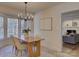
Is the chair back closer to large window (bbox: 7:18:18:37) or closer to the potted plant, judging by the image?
large window (bbox: 7:18:18:37)

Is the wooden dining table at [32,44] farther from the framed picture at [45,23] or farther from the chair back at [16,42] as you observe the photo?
the framed picture at [45,23]

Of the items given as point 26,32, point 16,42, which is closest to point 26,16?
point 26,32

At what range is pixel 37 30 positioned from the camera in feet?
7.28

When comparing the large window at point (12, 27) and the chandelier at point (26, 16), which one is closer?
the large window at point (12, 27)

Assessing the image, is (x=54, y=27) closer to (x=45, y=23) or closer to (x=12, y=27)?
(x=45, y=23)

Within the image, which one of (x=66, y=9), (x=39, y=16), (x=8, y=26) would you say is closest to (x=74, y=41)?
(x=66, y=9)

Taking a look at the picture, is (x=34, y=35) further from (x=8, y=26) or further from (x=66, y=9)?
(x=66, y=9)

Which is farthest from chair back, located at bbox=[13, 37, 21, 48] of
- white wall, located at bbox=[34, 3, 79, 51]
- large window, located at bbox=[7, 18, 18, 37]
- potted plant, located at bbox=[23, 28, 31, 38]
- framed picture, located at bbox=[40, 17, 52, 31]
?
framed picture, located at bbox=[40, 17, 52, 31]

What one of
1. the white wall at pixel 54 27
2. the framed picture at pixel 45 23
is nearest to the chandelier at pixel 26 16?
the white wall at pixel 54 27

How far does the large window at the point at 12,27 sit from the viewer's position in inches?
81.8

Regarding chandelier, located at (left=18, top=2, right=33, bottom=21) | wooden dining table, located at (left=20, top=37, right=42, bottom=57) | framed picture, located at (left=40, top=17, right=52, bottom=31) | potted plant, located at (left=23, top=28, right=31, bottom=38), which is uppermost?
chandelier, located at (left=18, top=2, right=33, bottom=21)

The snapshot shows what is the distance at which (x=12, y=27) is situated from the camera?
2088 mm

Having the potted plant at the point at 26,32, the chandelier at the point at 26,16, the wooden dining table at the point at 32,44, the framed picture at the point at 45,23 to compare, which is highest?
the chandelier at the point at 26,16

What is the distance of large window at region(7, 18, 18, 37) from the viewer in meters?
2.08
